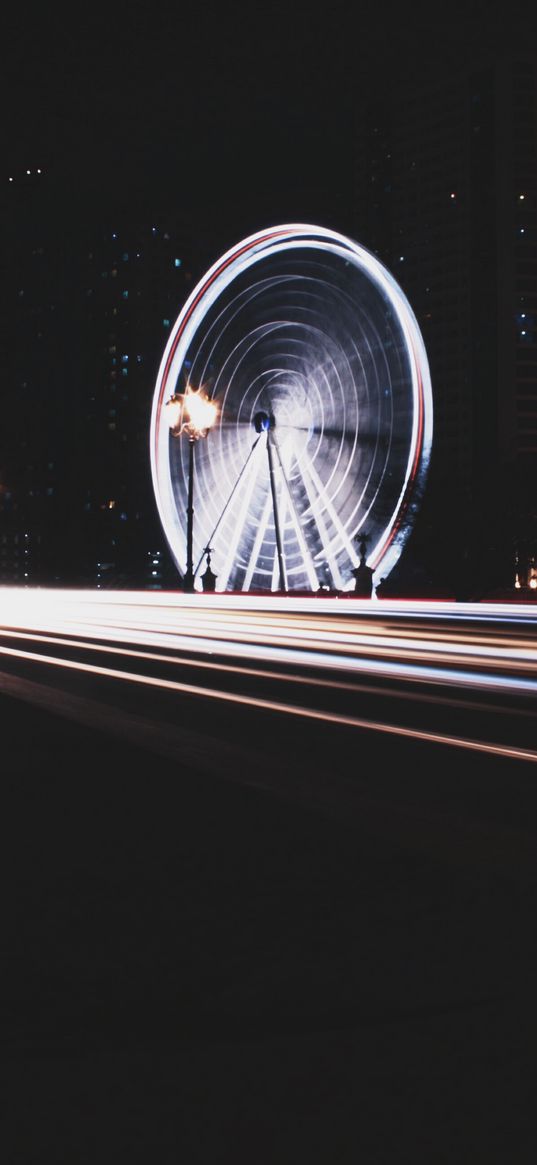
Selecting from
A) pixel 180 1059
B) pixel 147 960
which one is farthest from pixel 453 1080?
pixel 147 960

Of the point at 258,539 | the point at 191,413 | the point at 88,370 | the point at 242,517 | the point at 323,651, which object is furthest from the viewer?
the point at 88,370

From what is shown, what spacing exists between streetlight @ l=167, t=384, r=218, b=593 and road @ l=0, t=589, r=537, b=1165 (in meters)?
22.3

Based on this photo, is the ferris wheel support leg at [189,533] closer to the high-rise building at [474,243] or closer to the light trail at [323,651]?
the light trail at [323,651]

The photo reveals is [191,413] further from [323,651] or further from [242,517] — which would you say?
[323,651]

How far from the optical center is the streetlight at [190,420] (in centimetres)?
3309

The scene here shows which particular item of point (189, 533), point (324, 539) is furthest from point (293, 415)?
point (189, 533)

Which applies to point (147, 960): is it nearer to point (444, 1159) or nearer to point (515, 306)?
point (444, 1159)

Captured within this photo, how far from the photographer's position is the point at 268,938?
13.9 feet

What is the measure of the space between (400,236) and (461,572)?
3651 inches

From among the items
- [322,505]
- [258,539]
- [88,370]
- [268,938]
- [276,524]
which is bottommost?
[268,938]

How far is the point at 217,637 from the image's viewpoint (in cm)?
2283

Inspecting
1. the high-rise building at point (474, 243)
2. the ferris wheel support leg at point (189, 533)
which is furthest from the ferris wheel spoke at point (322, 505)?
the high-rise building at point (474, 243)

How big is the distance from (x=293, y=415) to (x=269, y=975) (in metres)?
30.6

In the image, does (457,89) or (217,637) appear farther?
(457,89)
